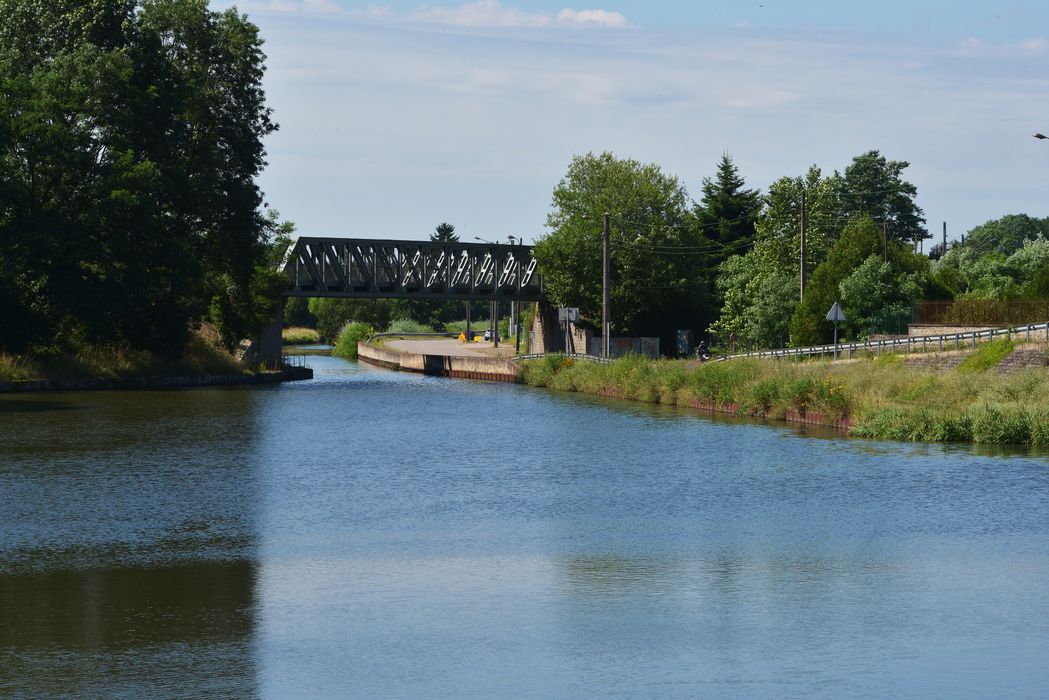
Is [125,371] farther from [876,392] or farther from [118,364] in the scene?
[876,392]

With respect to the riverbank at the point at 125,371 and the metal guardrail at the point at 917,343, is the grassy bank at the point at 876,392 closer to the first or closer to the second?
the metal guardrail at the point at 917,343

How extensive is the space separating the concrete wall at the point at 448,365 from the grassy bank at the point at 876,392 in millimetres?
20424

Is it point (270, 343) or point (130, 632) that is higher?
point (270, 343)

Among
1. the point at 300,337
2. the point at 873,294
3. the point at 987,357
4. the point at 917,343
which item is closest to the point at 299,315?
the point at 300,337

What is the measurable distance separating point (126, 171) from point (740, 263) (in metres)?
42.5

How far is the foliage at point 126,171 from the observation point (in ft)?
204

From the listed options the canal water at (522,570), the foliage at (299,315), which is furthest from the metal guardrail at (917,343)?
the foliage at (299,315)

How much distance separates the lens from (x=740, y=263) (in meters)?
89.8

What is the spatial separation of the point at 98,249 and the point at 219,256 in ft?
35.3

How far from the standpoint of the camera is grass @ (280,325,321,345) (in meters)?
173

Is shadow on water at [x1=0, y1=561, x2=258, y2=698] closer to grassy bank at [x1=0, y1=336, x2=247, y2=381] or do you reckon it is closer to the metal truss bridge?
grassy bank at [x1=0, y1=336, x2=247, y2=381]

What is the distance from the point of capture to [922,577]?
760 inches

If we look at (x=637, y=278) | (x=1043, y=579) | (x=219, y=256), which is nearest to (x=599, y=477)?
(x=1043, y=579)

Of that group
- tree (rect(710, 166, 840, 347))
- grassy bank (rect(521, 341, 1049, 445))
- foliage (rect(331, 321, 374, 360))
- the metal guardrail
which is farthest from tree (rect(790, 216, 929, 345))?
foliage (rect(331, 321, 374, 360))
